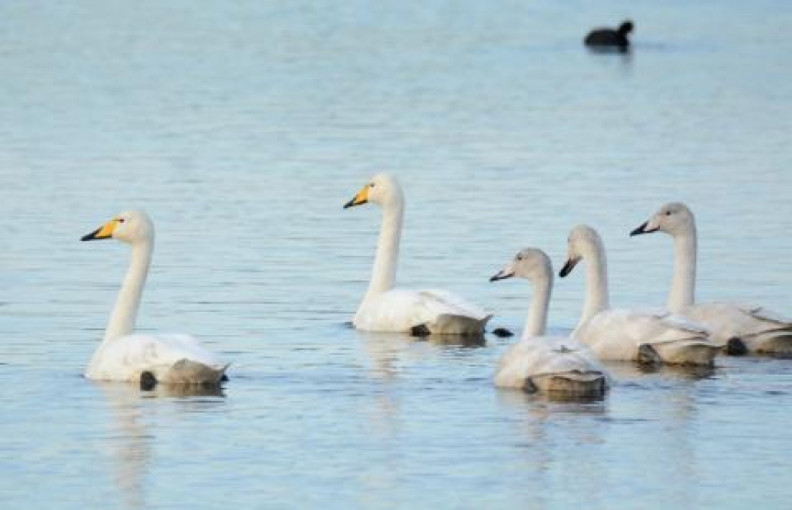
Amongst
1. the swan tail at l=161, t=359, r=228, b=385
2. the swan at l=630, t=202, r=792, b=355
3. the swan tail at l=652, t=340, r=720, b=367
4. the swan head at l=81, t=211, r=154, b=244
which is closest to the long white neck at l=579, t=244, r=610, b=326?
the swan at l=630, t=202, r=792, b=355

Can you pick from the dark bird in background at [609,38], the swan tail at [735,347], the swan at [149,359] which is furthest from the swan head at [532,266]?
the dark bird in background at [609,38]

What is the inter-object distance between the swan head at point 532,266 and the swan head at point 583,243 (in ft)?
2.12

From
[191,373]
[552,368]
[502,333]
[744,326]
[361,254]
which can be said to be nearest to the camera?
[552,368]

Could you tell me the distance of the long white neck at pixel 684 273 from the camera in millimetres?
18438

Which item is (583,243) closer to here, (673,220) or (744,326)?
(673,220)

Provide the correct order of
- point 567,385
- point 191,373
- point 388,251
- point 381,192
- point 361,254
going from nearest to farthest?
point 567,385 < point 191,373 < point 388,251 < point 381,192 < point 361,254

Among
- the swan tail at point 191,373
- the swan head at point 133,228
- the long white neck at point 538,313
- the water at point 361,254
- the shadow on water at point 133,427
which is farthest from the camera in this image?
the swan head at point 133,228

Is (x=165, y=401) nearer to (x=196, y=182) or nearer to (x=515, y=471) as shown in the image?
(x=515, y=471)

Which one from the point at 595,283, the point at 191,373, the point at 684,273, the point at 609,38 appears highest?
the point at 609,38

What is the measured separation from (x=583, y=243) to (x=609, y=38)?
3654 centimetres

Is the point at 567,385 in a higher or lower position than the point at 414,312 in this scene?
lower

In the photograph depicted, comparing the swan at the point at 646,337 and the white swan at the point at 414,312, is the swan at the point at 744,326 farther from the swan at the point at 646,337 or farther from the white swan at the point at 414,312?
the white swan at the point at 414,312

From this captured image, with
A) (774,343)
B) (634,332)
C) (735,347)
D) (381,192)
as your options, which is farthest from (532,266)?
(381,192)

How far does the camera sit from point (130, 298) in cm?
1669
